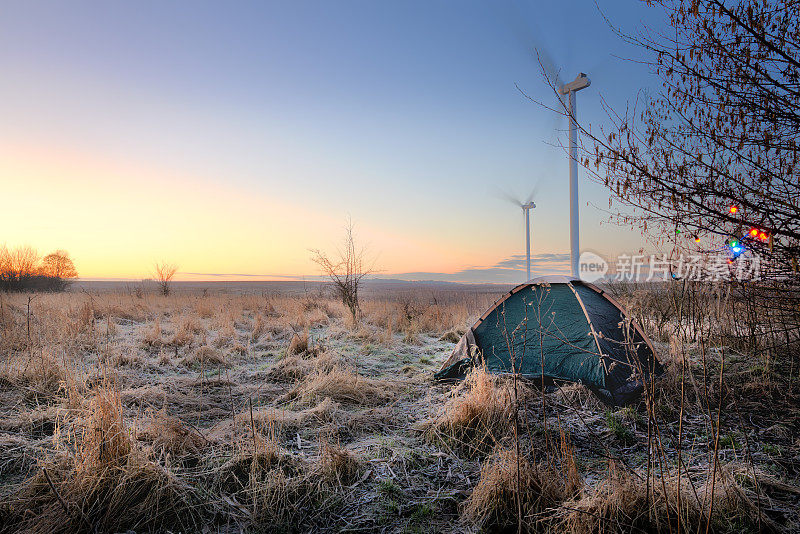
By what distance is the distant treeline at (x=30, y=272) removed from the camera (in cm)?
2595

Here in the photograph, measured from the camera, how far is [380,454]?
161 inches

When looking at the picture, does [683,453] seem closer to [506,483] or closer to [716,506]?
[716,506]

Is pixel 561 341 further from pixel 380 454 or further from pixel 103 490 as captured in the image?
pixel 103 490

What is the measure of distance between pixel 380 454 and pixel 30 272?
33.0 m

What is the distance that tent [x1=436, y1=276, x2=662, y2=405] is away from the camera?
218 inches

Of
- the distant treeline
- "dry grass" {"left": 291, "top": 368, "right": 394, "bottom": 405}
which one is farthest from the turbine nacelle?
the distant treeline

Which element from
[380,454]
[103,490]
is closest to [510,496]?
[380,454]

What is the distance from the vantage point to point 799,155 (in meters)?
3.67

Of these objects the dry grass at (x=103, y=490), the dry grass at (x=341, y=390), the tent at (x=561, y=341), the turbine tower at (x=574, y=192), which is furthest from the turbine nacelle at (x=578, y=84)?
the dry grass at (x=103, y=490)

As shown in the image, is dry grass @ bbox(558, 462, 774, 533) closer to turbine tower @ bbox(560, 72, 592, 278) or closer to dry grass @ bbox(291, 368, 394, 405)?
dry grass @ bbox(291, 368, 394, 405)

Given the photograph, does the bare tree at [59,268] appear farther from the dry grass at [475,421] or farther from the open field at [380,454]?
the dry grass at [475,421]

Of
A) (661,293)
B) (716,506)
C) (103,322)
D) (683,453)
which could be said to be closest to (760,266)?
(683,453)

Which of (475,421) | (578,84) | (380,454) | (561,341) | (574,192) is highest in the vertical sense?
(578,84)

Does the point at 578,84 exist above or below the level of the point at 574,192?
A: above
